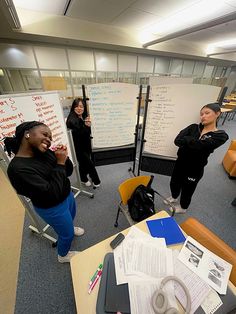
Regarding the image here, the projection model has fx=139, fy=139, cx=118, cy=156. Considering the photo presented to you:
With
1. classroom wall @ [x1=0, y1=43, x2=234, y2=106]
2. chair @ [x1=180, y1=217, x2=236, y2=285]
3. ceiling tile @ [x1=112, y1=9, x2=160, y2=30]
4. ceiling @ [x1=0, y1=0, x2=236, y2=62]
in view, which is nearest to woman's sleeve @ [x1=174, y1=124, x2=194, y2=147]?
chair @ [x1=180, y1=217, x2=236, y2=285]

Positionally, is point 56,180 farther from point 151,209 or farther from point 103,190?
point 103,190

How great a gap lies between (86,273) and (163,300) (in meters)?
0.44

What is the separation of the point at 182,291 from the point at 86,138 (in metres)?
1.99

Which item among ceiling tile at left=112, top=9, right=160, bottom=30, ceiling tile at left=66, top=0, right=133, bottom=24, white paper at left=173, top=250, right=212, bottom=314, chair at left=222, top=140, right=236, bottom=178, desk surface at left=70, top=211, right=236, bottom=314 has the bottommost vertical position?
chair at left=222, top=140, right=236, bottom=178

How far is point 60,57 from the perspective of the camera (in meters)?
5.57

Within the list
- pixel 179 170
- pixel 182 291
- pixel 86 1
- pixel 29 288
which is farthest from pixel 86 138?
pixel 86 1

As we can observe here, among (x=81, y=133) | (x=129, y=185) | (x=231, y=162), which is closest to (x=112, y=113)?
(x=81, y=133)

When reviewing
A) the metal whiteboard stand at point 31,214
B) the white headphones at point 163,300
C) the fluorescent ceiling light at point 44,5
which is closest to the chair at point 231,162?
the white headphones at point 163,300

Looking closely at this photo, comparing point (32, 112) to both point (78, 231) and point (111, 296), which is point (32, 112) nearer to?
point (78, 231)

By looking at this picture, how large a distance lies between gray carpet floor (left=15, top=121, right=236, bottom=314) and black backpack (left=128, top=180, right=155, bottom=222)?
1.57 feet

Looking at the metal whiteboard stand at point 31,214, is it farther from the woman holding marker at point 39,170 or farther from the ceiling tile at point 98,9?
the ceiling tile at point 98,9

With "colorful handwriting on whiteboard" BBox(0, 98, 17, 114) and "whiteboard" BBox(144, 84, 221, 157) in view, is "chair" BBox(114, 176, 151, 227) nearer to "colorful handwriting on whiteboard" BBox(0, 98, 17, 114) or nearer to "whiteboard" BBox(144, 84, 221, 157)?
"whiteboard" BBox(144, 84, 221, 157)

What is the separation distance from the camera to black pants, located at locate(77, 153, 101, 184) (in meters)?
2.33

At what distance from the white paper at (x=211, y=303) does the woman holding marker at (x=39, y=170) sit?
105 cm
